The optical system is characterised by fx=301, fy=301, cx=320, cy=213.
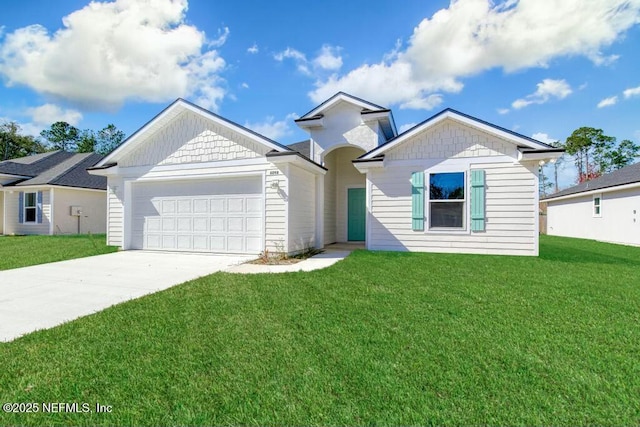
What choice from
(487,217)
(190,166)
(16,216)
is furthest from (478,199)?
(16,216)

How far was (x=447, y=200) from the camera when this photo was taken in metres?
8.97

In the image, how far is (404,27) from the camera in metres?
11.6

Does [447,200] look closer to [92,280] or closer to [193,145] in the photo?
[193,145]

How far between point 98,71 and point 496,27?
64.4 feet

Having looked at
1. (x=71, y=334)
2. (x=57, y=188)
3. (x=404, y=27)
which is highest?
(x=404, y=27)

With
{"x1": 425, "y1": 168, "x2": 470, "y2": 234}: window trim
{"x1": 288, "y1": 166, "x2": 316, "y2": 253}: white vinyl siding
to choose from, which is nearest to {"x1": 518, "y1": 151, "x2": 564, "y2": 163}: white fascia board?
{"x1": 425, "y1": 168, "x2": 470, "y2": 234}: window trim

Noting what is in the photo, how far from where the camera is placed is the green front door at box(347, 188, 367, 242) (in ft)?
41.8

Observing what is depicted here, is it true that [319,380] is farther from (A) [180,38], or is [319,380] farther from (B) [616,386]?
(A) [180,38]

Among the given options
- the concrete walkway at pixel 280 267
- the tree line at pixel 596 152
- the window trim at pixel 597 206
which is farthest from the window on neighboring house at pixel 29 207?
the tree line at pixel 596 152

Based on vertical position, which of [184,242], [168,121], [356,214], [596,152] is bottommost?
[184,242]

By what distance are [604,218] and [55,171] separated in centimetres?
2995

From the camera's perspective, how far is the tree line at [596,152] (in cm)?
3047

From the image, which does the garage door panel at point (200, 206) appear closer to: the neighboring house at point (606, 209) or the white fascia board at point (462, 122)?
the white fascia board at point (462, 122)

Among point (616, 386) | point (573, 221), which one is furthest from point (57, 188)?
point (573, 221)
